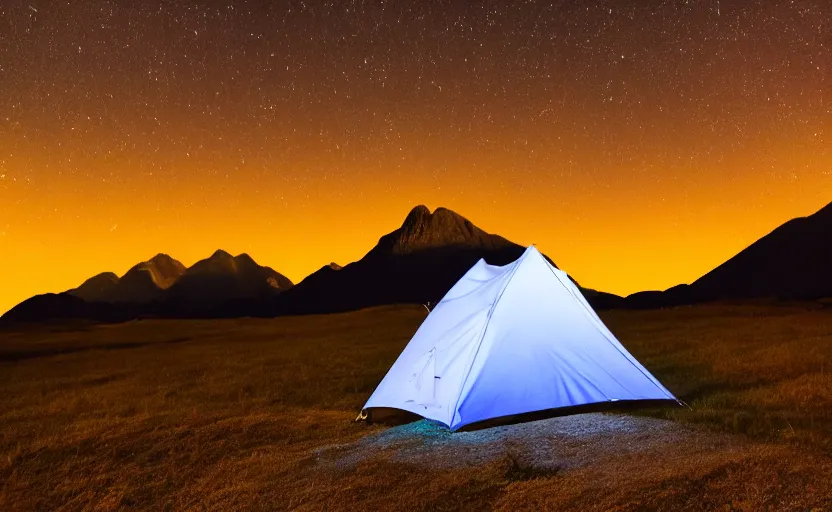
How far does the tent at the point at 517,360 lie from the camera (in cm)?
1044

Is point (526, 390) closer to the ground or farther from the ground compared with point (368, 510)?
farther from the ground

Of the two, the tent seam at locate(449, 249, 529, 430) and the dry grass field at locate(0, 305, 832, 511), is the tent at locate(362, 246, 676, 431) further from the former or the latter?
the dry grass field at locate(0, 305, 832, 511)

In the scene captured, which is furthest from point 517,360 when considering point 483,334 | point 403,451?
point 403,451

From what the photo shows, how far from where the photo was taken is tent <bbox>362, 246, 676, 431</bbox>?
10.4 meters

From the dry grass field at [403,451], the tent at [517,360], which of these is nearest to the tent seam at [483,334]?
the tent at [517,360]

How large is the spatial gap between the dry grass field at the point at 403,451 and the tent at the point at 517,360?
1.77ft

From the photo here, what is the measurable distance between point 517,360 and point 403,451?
2.80 m

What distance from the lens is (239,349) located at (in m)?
31.7

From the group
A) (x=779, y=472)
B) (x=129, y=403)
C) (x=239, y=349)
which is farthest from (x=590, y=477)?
(x=239, y=349)

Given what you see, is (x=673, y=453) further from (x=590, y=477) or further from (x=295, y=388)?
(x=295, y=388)

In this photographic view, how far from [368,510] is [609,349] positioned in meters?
6.12

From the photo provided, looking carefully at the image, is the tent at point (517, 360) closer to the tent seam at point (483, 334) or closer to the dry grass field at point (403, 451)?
the tent seam at point (483, 334)

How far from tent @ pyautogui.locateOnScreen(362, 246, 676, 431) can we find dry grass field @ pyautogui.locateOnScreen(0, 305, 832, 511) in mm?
541

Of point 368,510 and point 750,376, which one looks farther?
point 750,376
